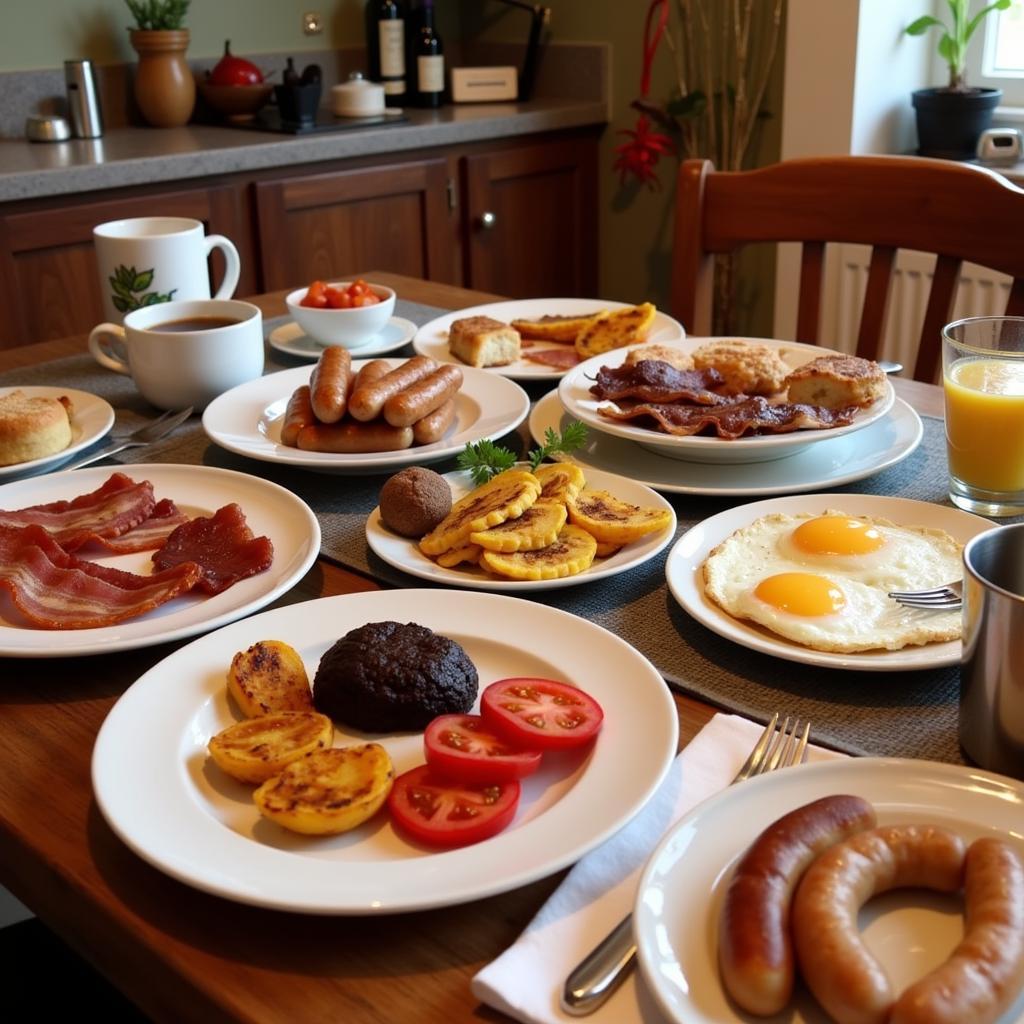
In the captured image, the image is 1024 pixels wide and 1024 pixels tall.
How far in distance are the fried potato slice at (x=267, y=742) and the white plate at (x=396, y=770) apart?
0.07 feet

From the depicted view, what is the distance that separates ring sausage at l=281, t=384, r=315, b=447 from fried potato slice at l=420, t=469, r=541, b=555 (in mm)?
279

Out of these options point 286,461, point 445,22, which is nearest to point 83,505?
point 286,461

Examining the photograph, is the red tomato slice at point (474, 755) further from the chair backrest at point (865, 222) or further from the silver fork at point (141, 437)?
the chair backrest at point (865, 222)

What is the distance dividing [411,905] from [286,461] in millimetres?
755

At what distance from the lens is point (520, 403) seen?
1.46 m

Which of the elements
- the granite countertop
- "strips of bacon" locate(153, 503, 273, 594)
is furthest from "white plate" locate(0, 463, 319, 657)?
the granite countertop

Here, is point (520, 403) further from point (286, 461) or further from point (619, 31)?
point (619, 31)

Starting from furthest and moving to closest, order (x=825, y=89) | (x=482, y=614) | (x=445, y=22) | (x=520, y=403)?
(x=445, y=22)
(x=825, y=89)
(x=520, y=403)
(x=482, y=614)

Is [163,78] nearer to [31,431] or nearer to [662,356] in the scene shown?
[31,431]

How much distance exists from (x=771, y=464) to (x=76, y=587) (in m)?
0.75

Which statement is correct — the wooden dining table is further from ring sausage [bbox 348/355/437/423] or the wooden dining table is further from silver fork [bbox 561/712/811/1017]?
ring sausage [bbox 348/355/437/423]

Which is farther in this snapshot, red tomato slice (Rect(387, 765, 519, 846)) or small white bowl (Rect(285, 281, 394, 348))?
small white bowl (Rect(285, 281, 394, 348))

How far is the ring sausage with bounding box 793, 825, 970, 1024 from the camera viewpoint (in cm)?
54

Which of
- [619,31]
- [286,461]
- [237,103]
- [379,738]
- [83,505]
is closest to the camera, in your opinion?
[379,738]
